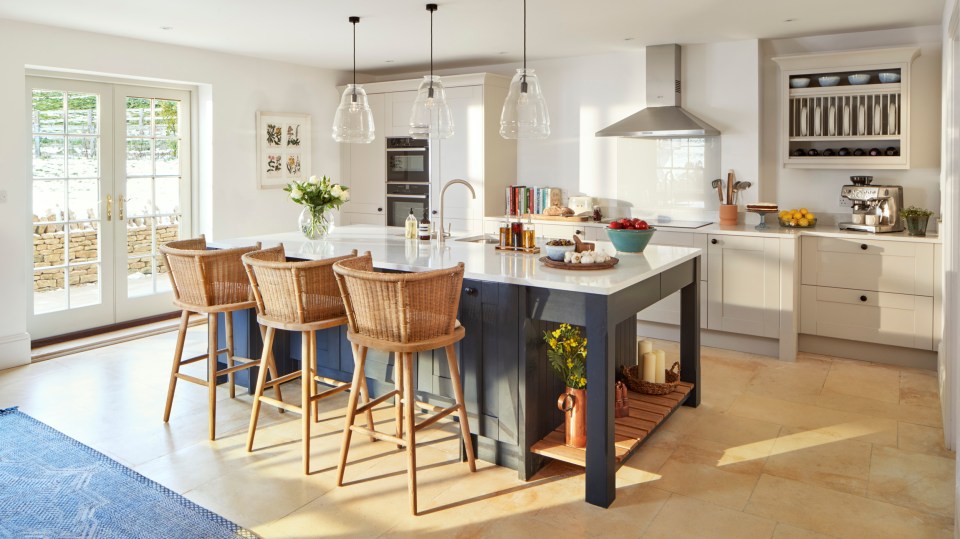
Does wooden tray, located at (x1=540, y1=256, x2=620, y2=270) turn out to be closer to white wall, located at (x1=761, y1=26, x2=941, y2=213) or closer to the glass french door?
white wall, located at (x1=761, y1=26, x2=941, y2=213)

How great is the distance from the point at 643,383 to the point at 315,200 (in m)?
2.23

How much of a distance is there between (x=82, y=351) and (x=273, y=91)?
2.94m

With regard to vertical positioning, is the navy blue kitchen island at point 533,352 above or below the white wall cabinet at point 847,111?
below

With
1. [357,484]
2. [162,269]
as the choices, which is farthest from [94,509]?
[162,269]

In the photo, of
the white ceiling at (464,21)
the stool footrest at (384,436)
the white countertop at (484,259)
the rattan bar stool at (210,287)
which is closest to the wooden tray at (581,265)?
the white countertop at (484,259)

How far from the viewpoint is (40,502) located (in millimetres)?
3008

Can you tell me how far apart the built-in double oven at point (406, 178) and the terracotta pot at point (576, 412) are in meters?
4.22

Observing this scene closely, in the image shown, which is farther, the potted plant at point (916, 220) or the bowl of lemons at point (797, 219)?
the bowl of lemons at point (797, 219)

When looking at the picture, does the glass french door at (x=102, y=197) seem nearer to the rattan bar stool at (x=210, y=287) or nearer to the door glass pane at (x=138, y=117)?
the door glass pane at (x=138, y=117)

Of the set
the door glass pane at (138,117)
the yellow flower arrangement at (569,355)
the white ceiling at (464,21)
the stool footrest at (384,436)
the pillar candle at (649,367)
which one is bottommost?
the stool footrest at (384,436)

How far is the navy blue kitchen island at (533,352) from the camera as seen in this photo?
299 centimetres

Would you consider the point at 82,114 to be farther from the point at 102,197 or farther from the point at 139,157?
the point at 102,197

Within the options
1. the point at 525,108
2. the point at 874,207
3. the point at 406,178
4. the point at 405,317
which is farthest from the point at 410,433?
the point at 406,178

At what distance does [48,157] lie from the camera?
5605mm
